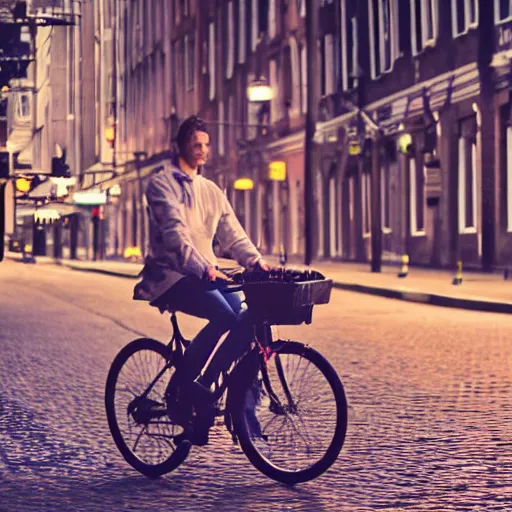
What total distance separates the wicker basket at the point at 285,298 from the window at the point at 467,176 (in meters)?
27.7

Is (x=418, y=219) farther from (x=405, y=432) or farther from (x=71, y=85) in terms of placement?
(x=71, y=85)

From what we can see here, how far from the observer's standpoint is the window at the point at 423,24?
37281mm

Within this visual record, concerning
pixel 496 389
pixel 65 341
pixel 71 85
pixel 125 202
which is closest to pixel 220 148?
pixel 125 202

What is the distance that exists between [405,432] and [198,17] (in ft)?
177

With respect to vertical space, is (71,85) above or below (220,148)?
above

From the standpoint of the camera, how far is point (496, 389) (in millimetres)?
11711

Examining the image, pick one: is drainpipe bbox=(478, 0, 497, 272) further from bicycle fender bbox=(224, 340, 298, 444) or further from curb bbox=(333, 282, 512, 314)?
bicycle fender bbox=(224, 340, 298, 444)

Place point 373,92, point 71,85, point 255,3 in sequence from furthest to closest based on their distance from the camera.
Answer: point 71,85, point 255,3, point 373,92

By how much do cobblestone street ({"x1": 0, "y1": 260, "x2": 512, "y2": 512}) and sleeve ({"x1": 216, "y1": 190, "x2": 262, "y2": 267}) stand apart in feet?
3.56

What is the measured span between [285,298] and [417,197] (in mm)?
32207

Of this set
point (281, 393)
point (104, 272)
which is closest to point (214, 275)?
point (281, 393)

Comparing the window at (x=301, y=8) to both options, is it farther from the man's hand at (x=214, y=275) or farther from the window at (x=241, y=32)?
the man's hand at (x=214, y=275)

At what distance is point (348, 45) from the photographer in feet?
148

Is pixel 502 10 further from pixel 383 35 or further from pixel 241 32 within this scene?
pixel 241 32
